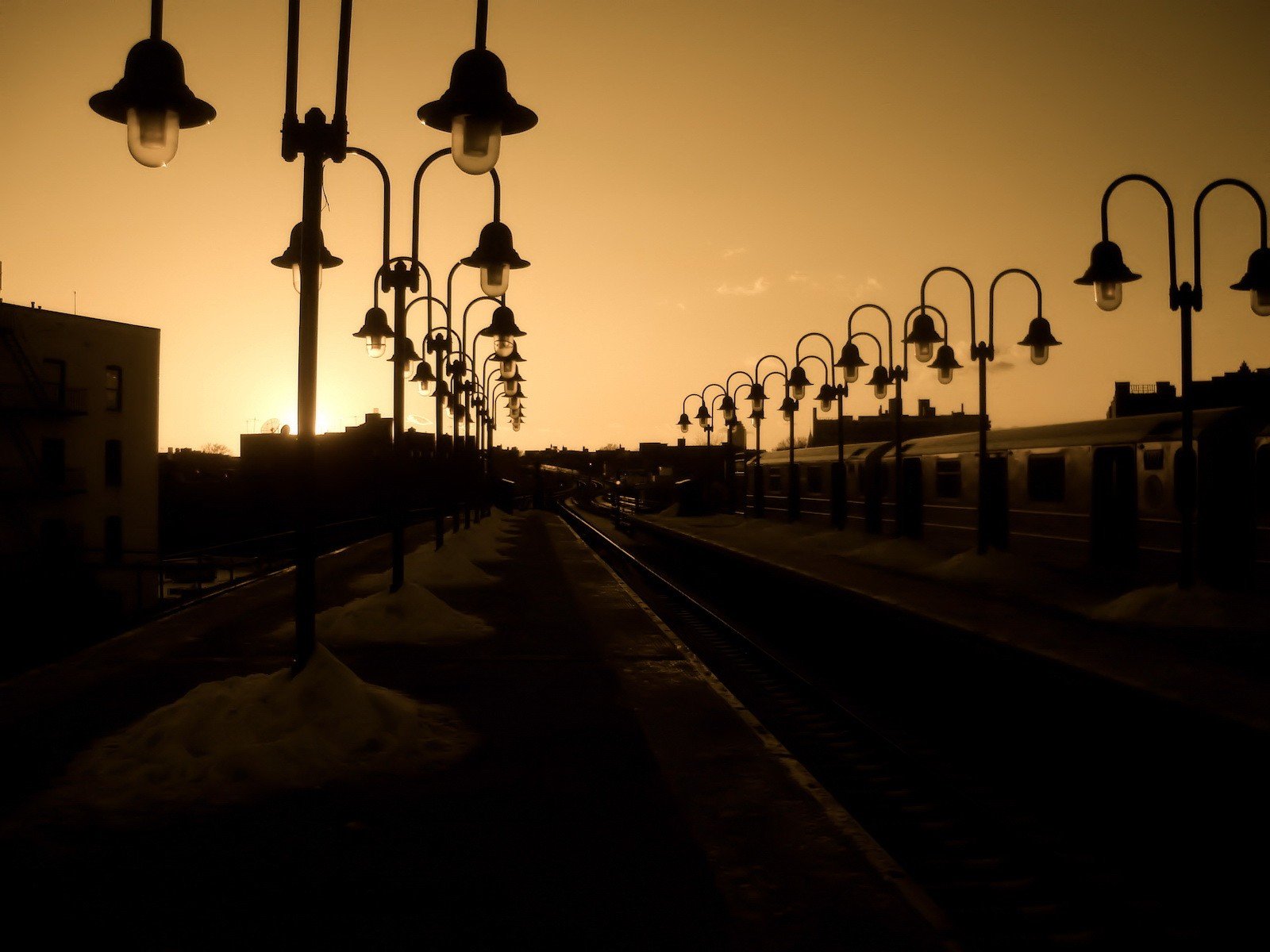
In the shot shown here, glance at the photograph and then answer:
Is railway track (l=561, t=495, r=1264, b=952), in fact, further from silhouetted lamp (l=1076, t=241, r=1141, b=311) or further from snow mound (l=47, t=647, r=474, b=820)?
silhouetted lamp (l=1076, t=241, r=1141, b=311)

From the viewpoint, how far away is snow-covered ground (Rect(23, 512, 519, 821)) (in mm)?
6422

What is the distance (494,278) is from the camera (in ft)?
29.8

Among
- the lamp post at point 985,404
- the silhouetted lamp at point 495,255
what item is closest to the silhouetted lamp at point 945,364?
the lamp post at point 985,404

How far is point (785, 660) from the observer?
45.0 ft

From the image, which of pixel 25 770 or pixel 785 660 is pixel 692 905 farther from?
pixel 785 660

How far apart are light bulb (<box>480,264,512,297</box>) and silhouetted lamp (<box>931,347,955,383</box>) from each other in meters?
16.6

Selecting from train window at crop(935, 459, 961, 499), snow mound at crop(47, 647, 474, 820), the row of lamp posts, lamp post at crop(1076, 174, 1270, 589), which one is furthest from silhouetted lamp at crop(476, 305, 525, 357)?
train window at crop(935, 459, 961, 499)

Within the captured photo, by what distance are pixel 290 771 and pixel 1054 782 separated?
566cm

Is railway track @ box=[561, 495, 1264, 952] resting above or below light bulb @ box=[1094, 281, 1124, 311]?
below

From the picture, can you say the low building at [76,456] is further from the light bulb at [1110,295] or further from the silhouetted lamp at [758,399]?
the light bulb at [1110,295]

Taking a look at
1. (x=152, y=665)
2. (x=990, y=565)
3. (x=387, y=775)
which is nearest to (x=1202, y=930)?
(x=387, y=775)

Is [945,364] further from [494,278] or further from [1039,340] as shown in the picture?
[494,278]

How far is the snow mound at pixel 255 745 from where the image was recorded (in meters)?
6.47

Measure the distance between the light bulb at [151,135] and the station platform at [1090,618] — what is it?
29.6ft
